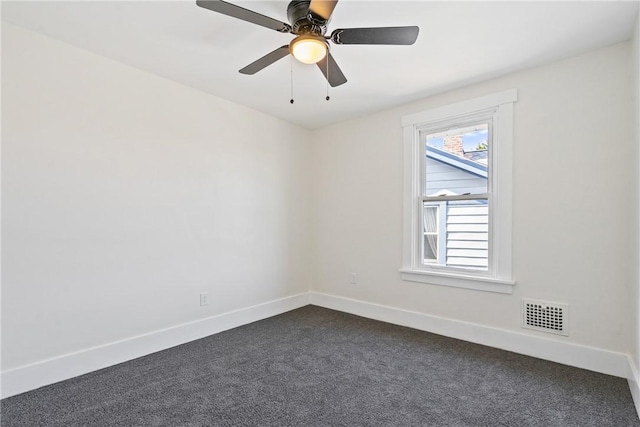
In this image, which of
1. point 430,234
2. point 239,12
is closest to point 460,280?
point 430,234

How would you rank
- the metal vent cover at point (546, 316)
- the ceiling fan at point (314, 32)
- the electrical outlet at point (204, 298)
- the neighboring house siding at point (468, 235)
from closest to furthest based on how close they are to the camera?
the ceiling fan at point (314, 32), the metal vent cover at point (546, 316), the neighboring house siding at point (468, 235), the electrical outlet at point (204, 298)

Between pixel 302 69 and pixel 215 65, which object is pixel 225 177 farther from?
pixel 302 69

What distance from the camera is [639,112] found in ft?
6.45

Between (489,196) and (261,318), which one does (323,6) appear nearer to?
(489,196)

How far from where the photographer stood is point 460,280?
10.1ft

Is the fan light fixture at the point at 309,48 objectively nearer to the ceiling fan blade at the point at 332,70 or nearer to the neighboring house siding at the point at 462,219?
the ceiling fan blade at the point at 332,70

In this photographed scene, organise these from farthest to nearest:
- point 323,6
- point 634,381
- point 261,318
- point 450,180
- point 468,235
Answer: point 261,318 < point 450,180 < point 468,235 < point 634,381 < point 323,6

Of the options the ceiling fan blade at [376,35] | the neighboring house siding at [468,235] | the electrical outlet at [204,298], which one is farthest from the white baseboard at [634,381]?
the electrical outlet at [204,298]

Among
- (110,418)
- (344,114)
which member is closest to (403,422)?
(110,418)

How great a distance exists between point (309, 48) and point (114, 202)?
1932mm

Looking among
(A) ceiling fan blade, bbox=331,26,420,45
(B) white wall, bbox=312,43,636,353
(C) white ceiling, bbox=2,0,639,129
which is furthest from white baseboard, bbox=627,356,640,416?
(A) ceiling fan blade, bbox=331,26,420,45

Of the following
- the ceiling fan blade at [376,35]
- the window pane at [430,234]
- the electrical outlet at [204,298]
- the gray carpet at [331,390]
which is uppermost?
the ceiling fan blade at [376,35]

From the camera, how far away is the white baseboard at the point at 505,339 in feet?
7.77

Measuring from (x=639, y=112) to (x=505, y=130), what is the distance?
3.08 feet
